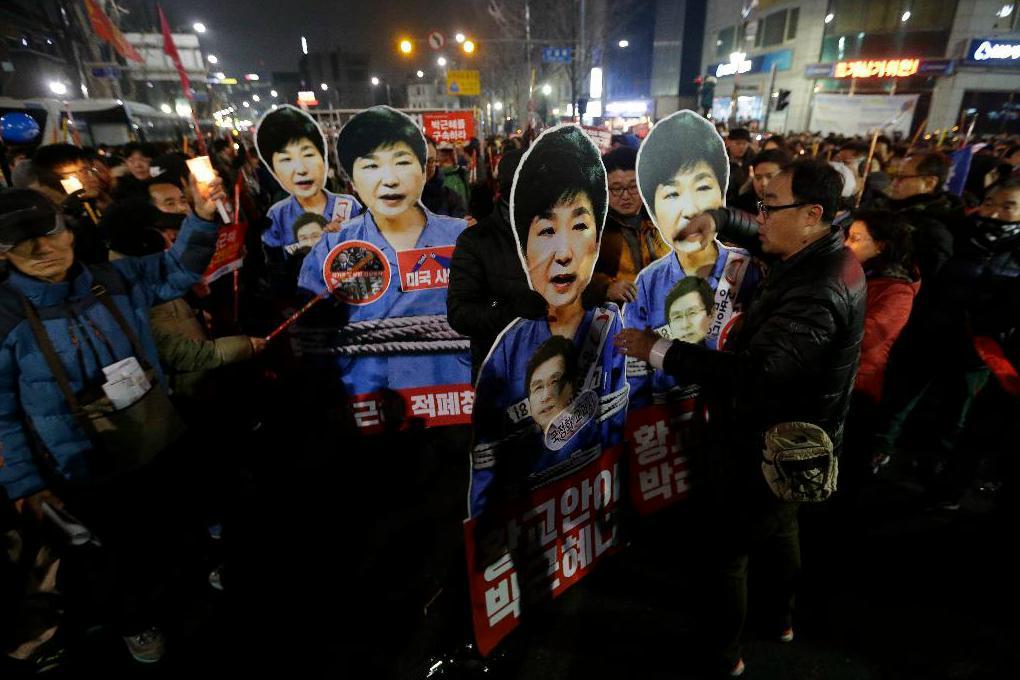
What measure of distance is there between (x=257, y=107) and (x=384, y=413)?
150609mm

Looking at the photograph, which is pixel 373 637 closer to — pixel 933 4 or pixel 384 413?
pixel 384 413

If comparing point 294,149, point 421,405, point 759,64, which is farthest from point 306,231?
point 759,64

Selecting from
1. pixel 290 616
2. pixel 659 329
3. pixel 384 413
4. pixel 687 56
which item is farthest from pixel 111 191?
pixel 687 56

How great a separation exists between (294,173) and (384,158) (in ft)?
3.75

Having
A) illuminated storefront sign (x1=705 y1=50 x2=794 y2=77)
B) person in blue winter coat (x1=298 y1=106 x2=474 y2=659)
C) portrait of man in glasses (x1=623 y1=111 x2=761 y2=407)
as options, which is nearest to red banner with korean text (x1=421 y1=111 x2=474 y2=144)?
person in blue winter coat (x1=298 y1=106 x2=474 y2=659)

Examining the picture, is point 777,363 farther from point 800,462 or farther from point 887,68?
point 887,68

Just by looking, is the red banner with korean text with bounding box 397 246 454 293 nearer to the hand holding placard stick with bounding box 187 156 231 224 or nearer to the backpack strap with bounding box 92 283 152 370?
the hand holding placard stick with bounding box 187 156 231 224

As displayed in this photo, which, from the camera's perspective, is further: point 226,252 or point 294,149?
point 294,149

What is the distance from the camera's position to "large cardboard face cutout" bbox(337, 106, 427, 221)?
13.1ft

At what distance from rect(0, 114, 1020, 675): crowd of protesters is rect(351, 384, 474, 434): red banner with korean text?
189 millimetres

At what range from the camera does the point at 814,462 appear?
2.21 m

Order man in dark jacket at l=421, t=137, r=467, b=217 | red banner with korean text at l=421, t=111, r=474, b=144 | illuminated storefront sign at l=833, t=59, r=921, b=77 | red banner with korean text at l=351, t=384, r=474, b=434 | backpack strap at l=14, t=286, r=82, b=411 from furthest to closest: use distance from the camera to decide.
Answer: illuminated storefront sign at l=833, t=59, r=921, b=77
red banner with korean text at l=421, t=111, r=474, b=144
man in dark jacket at l=421, t=137, r=467, b=217
red banner with korean text at l=351, t=384, r=474, b=434
backpack strap at l=14, t=286, r=82, b=411

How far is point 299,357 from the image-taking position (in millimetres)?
4699

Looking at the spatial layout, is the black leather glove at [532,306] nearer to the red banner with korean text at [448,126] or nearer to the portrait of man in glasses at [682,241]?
the portrait of man in glasses at [682,241]
